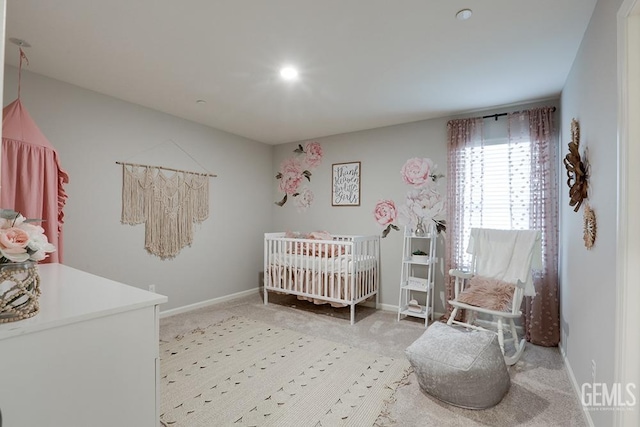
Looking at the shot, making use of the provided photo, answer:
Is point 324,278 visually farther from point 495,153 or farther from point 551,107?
point 551,107

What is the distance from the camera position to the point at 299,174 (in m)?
4.61

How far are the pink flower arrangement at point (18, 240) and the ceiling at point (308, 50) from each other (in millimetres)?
1397

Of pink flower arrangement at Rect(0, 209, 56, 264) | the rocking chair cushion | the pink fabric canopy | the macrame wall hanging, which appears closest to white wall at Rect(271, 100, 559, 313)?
the rocking chair cushion

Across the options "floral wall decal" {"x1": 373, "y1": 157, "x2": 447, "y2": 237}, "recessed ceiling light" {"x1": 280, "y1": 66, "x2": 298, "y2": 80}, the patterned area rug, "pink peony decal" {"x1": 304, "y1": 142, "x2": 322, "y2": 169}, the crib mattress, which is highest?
"recessed ceiling light" {"x1": 280, "y1": 66, "x2": 298, "y2": 80}

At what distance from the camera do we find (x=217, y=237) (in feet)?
13.1

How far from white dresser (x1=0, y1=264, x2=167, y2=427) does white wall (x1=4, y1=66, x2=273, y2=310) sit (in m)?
2.02

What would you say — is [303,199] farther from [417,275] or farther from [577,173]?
[577,173]

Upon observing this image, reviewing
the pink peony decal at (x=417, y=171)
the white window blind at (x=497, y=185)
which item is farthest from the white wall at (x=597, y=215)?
the pink peony decal at (x=417, y=171)

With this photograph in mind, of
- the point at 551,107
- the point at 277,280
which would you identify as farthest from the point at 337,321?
the point at 551,107

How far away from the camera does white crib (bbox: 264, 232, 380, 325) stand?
3.38m

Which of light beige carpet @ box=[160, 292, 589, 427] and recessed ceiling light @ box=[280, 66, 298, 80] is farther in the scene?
recessed ceiling light @ box=[280, 66, 298, 80]

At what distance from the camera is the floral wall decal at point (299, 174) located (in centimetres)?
447

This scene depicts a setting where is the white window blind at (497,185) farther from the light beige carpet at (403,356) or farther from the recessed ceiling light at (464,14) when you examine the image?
the recessed ceiling light at (464,14)

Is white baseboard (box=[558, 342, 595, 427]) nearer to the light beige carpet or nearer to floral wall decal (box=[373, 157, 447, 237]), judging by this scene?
the light beige carpet
